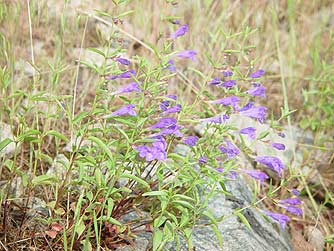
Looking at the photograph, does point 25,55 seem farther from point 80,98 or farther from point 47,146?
point 47,146

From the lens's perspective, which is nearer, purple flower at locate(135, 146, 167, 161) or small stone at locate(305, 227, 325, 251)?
purple flower at locate(135, 146, 167, 161)

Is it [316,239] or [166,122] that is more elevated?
[166,122]

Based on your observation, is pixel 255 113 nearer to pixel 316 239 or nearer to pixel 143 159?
pixel 143 159

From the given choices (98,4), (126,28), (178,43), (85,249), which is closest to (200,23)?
(178,43)

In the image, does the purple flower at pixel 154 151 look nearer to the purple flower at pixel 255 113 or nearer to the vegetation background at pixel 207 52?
the purple flower at pixel 255 113

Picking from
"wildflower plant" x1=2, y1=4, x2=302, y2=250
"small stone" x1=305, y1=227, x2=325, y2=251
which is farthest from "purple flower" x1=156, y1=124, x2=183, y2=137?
"small stone" x1=305, y1=227, x2=325, y2=251

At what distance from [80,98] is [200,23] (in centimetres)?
123

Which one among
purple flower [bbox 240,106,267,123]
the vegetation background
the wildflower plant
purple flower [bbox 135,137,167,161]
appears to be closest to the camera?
purple flower [bbox 135,137,167,161]

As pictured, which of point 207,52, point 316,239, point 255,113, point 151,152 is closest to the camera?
point 151,152

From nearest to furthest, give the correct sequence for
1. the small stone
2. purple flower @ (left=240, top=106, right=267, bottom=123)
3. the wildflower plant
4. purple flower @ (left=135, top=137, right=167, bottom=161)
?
1. purple flower @ (left=135, top=137, right=167, bottom=161)
2. the wildflower plant
3. purple flower @ (left=240, top=106, right=267, bottom=123)
4. the small stone

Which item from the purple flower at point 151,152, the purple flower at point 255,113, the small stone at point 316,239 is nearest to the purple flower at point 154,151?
the purple flower at point 151,152

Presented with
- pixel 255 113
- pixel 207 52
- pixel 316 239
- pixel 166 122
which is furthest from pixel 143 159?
pixel 207 52

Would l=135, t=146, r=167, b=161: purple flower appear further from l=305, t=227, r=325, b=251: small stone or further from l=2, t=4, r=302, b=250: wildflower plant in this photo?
l=305, t=227, r=325, b=251: small stone

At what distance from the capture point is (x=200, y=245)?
2.13m
